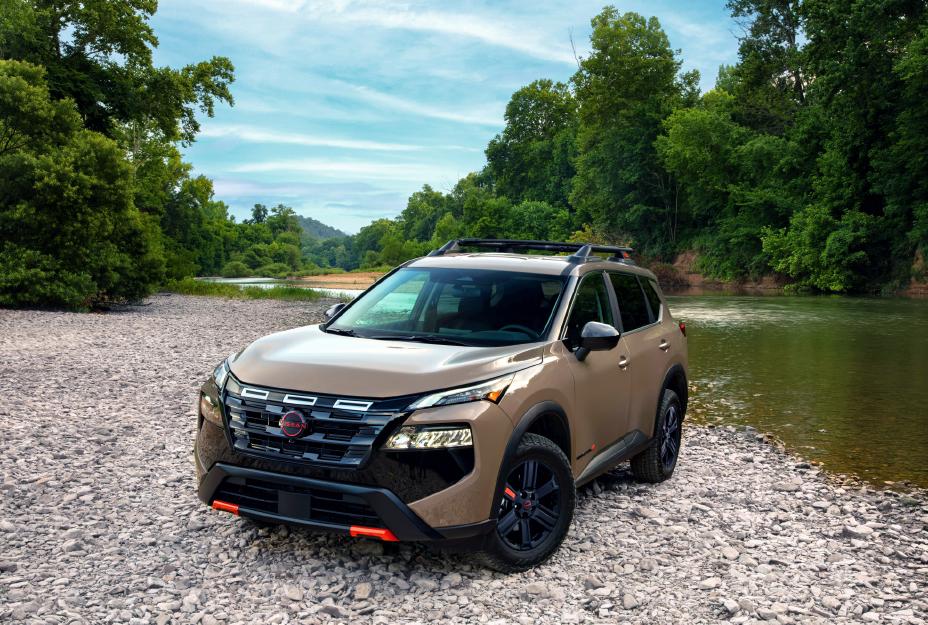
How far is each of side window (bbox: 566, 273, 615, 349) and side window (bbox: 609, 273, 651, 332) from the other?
211 mm

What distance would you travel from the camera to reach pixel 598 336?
5125 millimetres

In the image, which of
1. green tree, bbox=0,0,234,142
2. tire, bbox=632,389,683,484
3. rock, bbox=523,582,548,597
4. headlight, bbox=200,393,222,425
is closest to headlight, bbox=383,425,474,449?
rock, bbox=523,582,548,597

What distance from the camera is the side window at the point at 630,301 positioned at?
6.37m

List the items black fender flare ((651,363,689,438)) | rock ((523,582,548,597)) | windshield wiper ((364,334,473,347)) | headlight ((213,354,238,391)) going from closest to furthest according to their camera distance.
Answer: rock ((523,582,548,597)) < headlight ((213,354,238,391)) < windshield wiper ((364,334,473,347)) < black fender flare ((651,363,689,438))

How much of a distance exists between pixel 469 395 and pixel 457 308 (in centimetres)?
147

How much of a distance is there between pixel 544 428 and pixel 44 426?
19.4ft

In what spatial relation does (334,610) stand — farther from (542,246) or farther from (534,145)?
(534,145)

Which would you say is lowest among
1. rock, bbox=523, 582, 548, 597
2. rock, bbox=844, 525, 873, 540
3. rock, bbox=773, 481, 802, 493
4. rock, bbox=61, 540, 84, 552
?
rock, bbox=773, 481, 802, 493

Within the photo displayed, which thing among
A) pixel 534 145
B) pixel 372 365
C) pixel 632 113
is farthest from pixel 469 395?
pixel 534 145

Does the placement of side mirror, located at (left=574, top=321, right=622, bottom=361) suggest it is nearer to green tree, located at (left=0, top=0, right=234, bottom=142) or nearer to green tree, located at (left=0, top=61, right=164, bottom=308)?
green tree, located at (left=0, top=61, right=164, bottom=308)

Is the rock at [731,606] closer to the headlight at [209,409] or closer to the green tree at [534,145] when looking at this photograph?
the headlight at [209,409]

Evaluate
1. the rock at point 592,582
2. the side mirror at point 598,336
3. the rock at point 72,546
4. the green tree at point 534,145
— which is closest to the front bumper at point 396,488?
the rock at point 592,582

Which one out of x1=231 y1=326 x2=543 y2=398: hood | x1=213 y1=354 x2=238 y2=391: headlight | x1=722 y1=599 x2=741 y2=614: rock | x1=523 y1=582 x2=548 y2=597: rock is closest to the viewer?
x1=231 y1=326 x2=543 y2=398: hood

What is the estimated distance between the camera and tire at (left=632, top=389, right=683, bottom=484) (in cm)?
675
